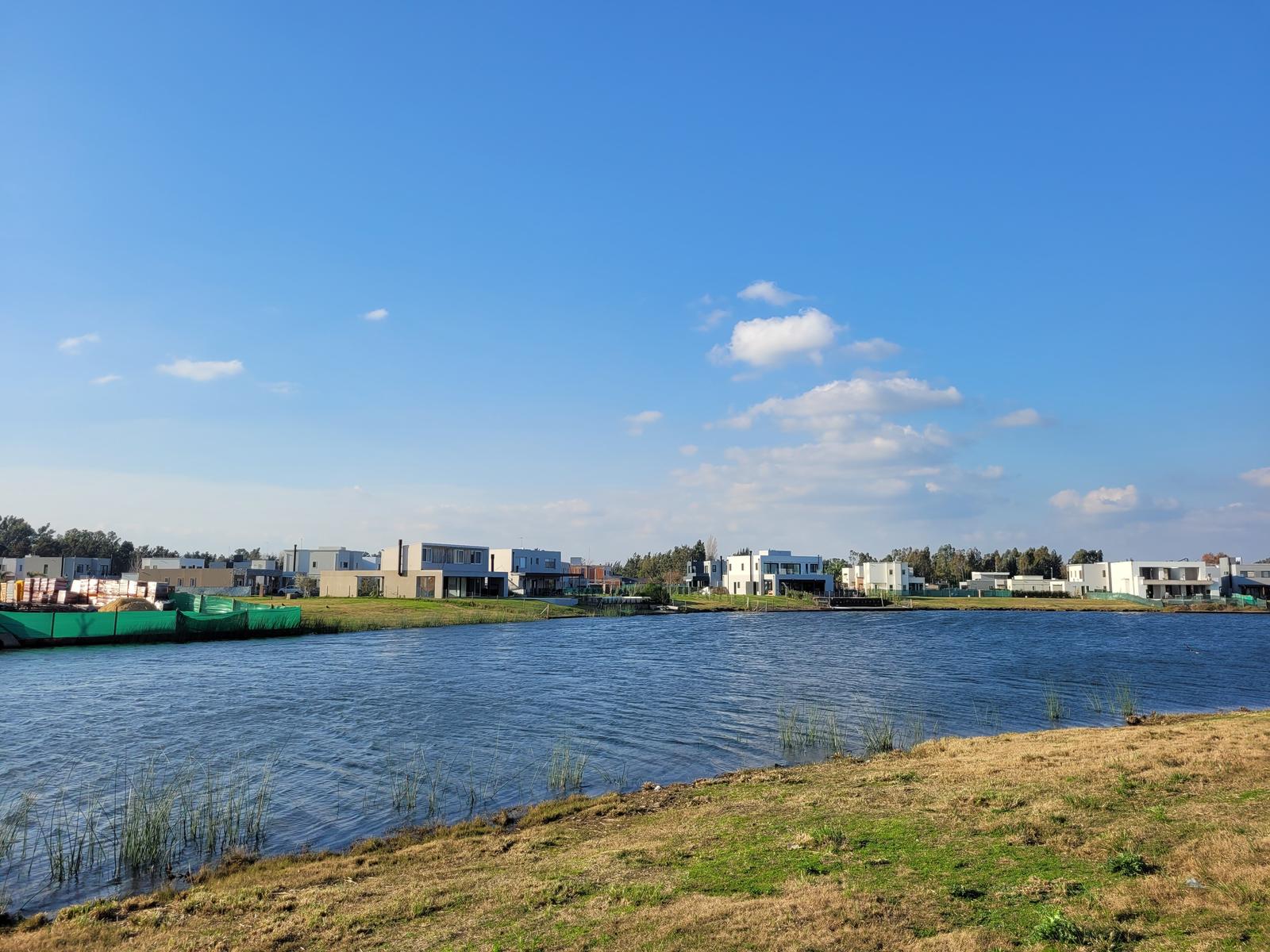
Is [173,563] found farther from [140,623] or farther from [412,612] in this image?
[140,623]

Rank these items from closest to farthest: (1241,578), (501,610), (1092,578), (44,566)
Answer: (501,610)
(1241,578)
(1092,578)
(44,566)

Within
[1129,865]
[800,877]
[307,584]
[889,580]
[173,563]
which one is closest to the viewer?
[1129,865]

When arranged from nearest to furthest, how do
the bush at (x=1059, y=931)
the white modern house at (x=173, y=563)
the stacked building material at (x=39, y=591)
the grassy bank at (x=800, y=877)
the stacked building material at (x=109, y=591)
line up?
the bush at (x=1059, y=931) < the grassy bank at (x=800, y=877) < the stacked building material at (x=109, y=591) < the stacked building material at (x=39, y=591) < the white modern house at (x=173, y=563)

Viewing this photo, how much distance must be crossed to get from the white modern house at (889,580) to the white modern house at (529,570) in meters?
53.1

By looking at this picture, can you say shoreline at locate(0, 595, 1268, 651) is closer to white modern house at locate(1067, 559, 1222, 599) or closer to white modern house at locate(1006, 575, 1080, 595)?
white modern house at locate(1067, 559, 1222, 599)

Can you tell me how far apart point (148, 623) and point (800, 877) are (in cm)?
5098

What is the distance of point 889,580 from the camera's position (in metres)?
136

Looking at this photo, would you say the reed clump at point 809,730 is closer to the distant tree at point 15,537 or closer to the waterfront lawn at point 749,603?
the waterfront lawn at point 749,603

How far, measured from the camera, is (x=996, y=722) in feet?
83.9

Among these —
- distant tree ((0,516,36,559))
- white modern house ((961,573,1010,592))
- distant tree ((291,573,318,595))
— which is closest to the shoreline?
distant tree ((291,573,318,595))

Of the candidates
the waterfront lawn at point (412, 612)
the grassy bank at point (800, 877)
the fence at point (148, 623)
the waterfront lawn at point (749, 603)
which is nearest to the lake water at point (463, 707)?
the fence at point (148, 623)

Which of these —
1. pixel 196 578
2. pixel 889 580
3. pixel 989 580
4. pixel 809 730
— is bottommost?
pixel 809 730

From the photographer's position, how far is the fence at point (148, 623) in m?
45.1

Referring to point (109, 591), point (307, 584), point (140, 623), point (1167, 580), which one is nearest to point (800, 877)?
point (140, 623)
